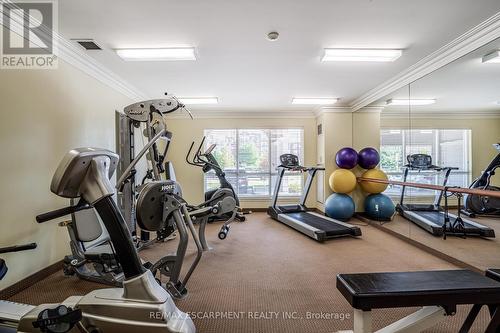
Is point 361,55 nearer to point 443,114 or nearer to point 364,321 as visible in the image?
point 443,114

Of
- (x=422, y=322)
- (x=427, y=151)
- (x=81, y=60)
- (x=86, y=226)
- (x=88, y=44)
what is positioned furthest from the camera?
(x=427, y=151)

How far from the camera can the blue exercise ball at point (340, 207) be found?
503 cm

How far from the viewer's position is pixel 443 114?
12.2ft

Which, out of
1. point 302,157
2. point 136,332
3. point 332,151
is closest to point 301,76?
point 332,151

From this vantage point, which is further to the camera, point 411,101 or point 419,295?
point 411,101

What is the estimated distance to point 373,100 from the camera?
4.81 m

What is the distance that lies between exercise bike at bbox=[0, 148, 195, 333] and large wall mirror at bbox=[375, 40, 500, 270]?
332 centimetres

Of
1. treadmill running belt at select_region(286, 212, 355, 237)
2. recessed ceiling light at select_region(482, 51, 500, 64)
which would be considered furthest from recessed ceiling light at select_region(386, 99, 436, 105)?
treadmill running belt at select_region(286, 212, 355, 237)

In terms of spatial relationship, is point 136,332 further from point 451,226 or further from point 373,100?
point 373,100

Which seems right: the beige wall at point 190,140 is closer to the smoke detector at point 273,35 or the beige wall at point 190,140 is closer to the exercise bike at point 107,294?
the smoke detector at point 273,35

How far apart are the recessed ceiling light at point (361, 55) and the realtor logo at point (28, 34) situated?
2.82m

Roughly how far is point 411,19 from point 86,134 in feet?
12.9

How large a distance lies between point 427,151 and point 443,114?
0.58 m

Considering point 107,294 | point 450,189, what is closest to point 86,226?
point 107,294
